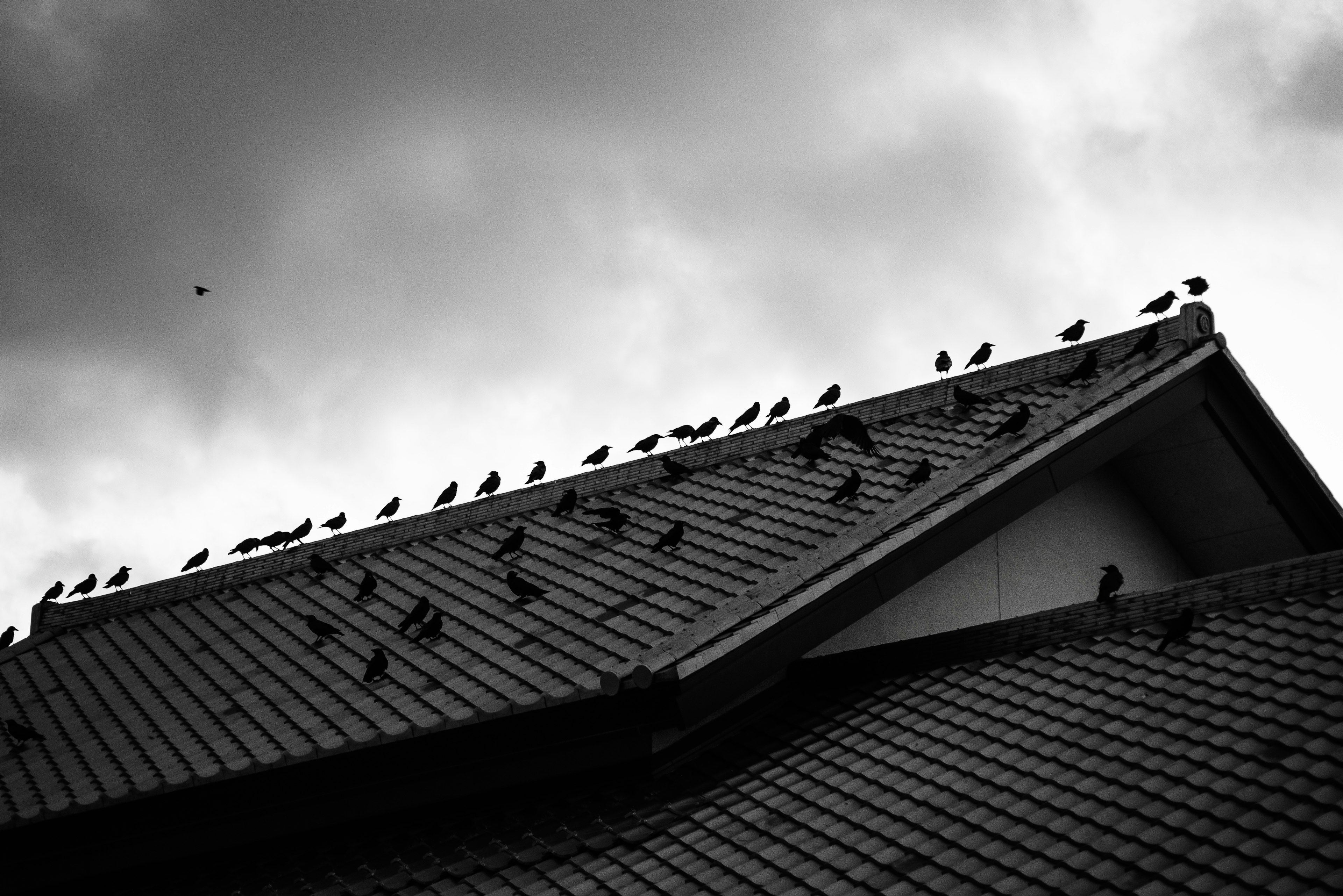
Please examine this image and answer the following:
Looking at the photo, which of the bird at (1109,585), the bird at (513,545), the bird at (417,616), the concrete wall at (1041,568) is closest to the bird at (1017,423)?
the concrete wall at (1041,568)

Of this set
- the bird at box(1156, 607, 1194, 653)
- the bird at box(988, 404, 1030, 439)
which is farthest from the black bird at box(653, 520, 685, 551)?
the bird at box(1156, 607, 1194, 653)

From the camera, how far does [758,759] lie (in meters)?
8.55

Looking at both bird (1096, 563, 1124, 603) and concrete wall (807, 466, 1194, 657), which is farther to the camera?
concrete wall (807, 466, 1194, 657)

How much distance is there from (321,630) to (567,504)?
2.39 m

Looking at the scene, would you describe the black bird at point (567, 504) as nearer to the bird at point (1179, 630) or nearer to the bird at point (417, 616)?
A: the bird at point (417, 616)

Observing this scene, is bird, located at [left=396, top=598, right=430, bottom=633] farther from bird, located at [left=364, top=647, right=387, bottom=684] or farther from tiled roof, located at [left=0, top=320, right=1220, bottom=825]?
bird, located at [left=364, top=647, right=387, bottom=684]

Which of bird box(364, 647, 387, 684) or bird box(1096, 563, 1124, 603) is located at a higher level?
bird box(364, 647, 387, 684)

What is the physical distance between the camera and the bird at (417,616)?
10.7 meters

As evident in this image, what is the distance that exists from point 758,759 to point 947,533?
2.02m

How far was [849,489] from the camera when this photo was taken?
1009 cm

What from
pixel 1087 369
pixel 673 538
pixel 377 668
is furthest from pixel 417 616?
pixel 1087 369

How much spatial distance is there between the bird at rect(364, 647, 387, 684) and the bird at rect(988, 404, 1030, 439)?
471 cm

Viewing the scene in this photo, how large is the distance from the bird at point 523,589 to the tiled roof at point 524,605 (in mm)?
89

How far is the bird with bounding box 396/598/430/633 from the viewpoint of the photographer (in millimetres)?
10695
